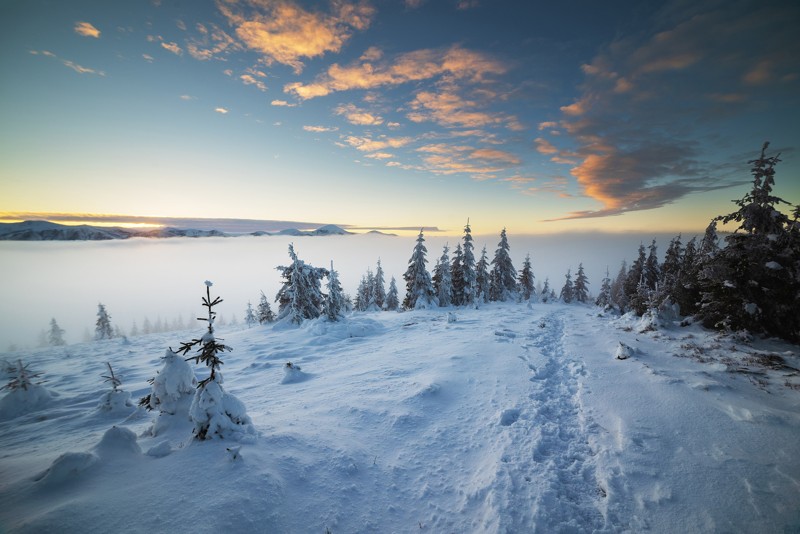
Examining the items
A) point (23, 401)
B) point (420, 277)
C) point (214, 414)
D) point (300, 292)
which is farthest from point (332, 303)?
point (214, 414)

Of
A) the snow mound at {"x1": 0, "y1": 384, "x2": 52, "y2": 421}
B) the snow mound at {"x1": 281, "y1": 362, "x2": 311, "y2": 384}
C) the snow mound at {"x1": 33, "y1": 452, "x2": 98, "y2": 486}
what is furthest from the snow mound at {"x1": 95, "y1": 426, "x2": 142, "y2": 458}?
the snow mound at {"x1": 0, "y1": 384, "x2": 52, "y2": 421}

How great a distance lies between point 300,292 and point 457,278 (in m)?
23.1

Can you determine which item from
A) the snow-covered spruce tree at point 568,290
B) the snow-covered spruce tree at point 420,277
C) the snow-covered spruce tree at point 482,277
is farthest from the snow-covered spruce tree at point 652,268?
the snow-covered spruce tree at point 420,277

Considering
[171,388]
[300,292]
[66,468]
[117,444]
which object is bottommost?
[300,292]

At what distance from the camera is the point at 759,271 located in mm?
11164

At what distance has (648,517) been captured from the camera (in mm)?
4551

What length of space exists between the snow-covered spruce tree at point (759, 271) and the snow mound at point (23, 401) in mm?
25769

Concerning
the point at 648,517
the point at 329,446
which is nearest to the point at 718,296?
the point at 648,517

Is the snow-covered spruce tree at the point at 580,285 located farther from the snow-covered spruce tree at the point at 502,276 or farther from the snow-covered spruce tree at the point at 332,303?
the snow-covered spruce tree at the point at 332,303

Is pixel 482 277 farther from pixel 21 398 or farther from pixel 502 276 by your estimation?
pixel 21 398

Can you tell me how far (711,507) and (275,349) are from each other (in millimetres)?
17005

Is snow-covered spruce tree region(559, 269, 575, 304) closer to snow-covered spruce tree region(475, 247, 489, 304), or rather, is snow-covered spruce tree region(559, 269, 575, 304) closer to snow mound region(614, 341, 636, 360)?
snow-covered spruce tree region(475, 247, 489, 304)

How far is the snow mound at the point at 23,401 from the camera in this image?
8.45m

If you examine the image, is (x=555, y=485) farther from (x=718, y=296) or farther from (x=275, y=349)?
(x=275, y=349)
